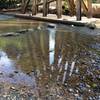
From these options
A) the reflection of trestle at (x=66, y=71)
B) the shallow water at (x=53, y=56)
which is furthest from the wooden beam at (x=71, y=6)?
the reflection of trestle at (x=66, y=71)

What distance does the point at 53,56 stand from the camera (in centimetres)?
728

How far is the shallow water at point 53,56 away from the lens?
18.5 ft

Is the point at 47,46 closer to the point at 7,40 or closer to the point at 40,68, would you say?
the point at 7,40

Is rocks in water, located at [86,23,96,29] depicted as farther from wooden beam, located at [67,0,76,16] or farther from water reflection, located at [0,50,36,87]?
water reflection, located at [0,50,36,87]

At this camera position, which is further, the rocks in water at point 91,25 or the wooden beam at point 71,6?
the wooden beam at point 71,6

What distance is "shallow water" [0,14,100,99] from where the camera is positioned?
5652 mm

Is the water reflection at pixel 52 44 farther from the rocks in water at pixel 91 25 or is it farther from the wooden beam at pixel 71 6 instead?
the wooden beam at pixel 71 6

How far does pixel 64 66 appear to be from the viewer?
6.40 metres

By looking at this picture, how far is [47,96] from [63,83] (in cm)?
66

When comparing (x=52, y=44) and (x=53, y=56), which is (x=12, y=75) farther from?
(x=52, y=44)

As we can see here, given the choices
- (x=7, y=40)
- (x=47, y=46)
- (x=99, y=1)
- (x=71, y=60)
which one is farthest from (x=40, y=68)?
(x=99, y=1)

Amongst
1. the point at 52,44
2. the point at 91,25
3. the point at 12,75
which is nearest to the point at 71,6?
the point at 91,25

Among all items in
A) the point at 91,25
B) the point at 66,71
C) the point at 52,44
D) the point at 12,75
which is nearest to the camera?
the point at 12,75

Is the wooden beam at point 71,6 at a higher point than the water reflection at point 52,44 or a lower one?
higher
